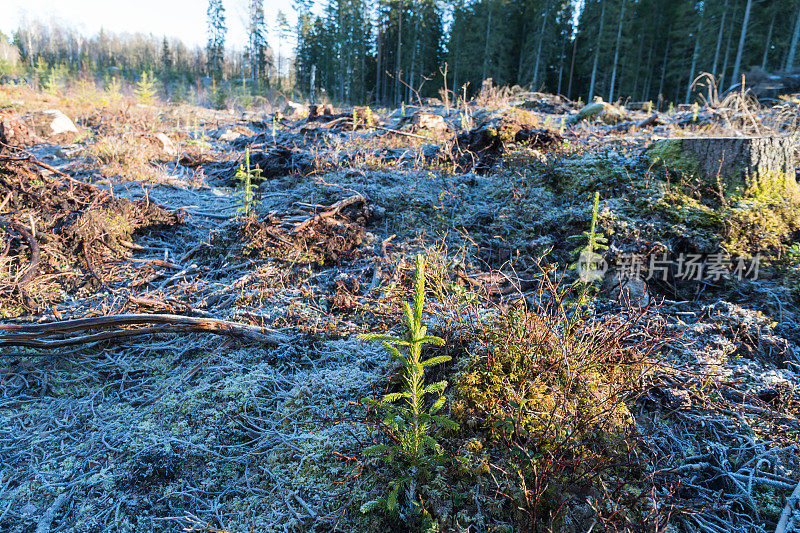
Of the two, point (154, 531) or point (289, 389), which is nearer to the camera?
point (154, 531)

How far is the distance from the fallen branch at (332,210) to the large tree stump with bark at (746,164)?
12.2 ft

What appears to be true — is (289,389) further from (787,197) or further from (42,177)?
(787,197)

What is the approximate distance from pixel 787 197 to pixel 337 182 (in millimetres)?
5022

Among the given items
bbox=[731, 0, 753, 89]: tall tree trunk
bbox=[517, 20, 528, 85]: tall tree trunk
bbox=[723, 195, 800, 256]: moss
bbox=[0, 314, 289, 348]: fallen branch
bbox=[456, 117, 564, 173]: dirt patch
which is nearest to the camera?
bbox=[0, 314, 289, 348]: fallen branch

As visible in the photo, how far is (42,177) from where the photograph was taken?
13.9 feet

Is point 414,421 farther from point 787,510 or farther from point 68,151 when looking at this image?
point 68,151

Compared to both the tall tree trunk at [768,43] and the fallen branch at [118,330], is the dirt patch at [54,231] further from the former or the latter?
the tall tree trunk at [768,43]

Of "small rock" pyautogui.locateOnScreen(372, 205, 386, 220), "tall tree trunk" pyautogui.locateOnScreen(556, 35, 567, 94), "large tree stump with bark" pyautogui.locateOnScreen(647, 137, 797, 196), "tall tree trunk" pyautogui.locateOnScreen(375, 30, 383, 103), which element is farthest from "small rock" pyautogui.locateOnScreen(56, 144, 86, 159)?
"tall tree trunk" pyautogui.locateOnScreen(556, 35, 567, 94)

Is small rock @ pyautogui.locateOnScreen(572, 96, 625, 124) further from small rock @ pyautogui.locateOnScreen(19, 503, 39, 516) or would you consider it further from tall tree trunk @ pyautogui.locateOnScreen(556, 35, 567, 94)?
tall tree trunk @ pyautogui.locateOnScreen(556, 35, 567, 94)

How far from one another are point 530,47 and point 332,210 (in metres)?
35.1

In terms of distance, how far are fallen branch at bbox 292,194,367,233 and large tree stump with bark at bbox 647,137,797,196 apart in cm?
371

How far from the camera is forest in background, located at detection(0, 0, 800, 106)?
25.9m

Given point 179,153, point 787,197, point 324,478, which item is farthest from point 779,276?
point 179,153

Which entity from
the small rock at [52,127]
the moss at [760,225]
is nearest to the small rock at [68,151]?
the small rock at [52,127]
